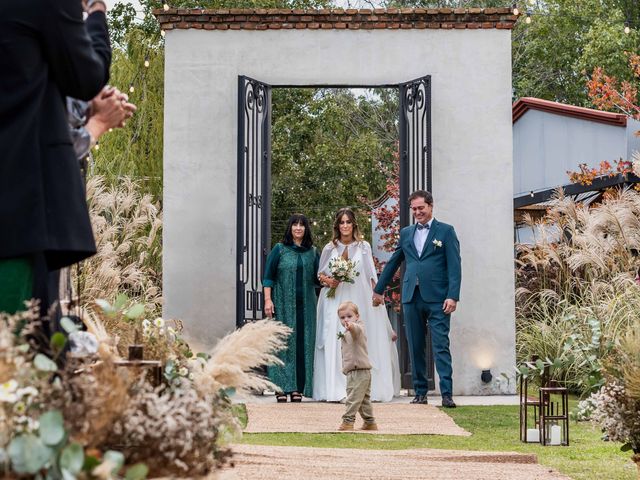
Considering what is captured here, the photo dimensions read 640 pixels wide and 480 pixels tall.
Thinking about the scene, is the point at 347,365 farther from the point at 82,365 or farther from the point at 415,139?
the point at 82,365

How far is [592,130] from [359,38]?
321 inches

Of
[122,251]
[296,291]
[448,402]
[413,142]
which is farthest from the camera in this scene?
[122,251]

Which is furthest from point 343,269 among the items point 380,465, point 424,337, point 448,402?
point 380,465

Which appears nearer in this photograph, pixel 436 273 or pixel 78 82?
pixel 78 82

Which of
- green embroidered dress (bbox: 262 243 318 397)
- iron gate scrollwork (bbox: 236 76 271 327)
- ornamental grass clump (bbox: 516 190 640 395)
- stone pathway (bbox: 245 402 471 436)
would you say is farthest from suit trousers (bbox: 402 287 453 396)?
iron gate scrollwork (bbox: 236 76 271 327)

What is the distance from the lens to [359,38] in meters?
11.1

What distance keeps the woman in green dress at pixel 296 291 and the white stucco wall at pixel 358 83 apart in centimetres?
70

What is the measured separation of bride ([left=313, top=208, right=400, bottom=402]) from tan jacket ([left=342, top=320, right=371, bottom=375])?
230 centimetres

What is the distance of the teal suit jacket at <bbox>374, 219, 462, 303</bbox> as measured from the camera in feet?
31.9

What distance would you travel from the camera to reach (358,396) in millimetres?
7727

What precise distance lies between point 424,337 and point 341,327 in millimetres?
816

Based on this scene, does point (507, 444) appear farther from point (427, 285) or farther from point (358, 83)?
point (358, 83)

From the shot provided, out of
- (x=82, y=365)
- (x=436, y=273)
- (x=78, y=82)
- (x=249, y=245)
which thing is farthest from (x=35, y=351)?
(x=249, y=245)

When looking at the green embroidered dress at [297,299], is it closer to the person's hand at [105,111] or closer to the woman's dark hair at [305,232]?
the woman's dark hair at [305,232]
